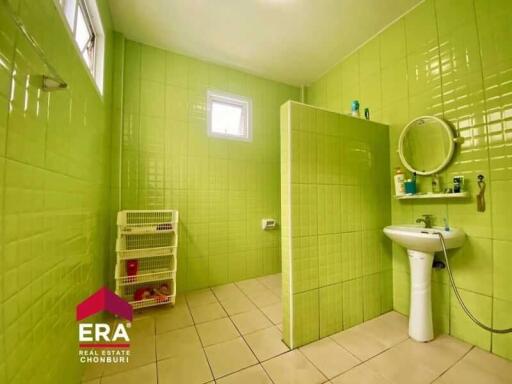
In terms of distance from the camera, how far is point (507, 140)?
1.28 m

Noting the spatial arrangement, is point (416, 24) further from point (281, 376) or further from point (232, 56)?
point (281, 376)

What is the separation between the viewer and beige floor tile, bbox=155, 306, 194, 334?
163 cm

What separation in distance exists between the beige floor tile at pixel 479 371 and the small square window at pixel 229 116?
2.50m

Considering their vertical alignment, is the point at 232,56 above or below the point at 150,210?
above

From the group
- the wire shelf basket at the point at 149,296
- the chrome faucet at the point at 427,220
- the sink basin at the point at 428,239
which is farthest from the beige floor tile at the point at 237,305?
the chrome faucet at the point at 427,220

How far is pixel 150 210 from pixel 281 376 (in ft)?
5.46

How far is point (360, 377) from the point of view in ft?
3.84

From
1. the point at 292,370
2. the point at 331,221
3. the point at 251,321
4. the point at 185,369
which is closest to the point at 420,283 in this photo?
the point at 331,221

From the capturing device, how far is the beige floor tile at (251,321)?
1.62 m

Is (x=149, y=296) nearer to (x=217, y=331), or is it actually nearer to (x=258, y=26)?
(x=217, y=331)

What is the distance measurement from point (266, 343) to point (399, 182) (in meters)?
1.61

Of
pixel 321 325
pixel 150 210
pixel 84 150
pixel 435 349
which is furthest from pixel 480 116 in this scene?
pixel 150 210

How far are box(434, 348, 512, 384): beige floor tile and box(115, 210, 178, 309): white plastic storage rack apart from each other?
2002mm

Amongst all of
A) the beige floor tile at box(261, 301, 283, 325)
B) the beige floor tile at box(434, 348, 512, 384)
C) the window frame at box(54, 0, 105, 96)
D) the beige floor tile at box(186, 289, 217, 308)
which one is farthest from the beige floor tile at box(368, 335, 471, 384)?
the window frame at box(54, 0, 105, 96)
